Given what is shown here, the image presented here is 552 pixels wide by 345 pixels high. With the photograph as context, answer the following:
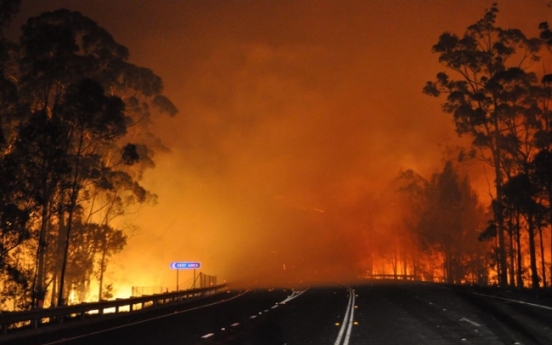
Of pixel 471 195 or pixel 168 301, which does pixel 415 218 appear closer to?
pixel 471 195

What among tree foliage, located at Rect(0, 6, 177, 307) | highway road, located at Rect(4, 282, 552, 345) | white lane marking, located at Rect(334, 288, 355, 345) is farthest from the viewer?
tree foliage, located at Rect(0, 6, 177, 307)

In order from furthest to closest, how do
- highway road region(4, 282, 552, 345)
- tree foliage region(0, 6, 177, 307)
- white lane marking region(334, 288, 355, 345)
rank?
tree foliage region(0, 6, 177, 307)
highway road region(4, 282, 552, 345)
white lane marking region(334, 288, 355, 345)

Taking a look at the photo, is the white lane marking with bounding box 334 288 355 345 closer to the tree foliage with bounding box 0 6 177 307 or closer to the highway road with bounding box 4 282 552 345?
the highway road with bounding box 4 282 552 345

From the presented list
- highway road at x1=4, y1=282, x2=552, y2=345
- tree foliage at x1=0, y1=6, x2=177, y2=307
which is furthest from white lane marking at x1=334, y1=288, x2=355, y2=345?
tree foliage at x1=0, y1=6, x2=177, y2=307

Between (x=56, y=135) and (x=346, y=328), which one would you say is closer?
(x=346, y=328)

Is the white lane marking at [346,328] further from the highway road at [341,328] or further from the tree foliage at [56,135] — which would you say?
the tree foliage at [56,135]

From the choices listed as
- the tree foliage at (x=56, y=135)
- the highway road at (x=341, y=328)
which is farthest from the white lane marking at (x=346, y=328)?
the tree foliage at (x=56, y=135)

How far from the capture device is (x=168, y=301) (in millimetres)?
42375

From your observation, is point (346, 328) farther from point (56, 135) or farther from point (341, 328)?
point (56, 135)

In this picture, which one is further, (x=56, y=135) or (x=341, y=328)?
(x=56, y=135)

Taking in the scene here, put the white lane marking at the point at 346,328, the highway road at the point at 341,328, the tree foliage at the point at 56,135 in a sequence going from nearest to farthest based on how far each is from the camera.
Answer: the white lane marking at the point at 346,328 < the highway road at the point at 341,328 < the tree foliage at the point at 56,135

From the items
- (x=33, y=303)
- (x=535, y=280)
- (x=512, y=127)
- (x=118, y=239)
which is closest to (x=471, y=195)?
(x=512, y=127)

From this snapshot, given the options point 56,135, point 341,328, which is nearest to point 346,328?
point 341,328

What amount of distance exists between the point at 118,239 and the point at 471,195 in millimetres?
61439
